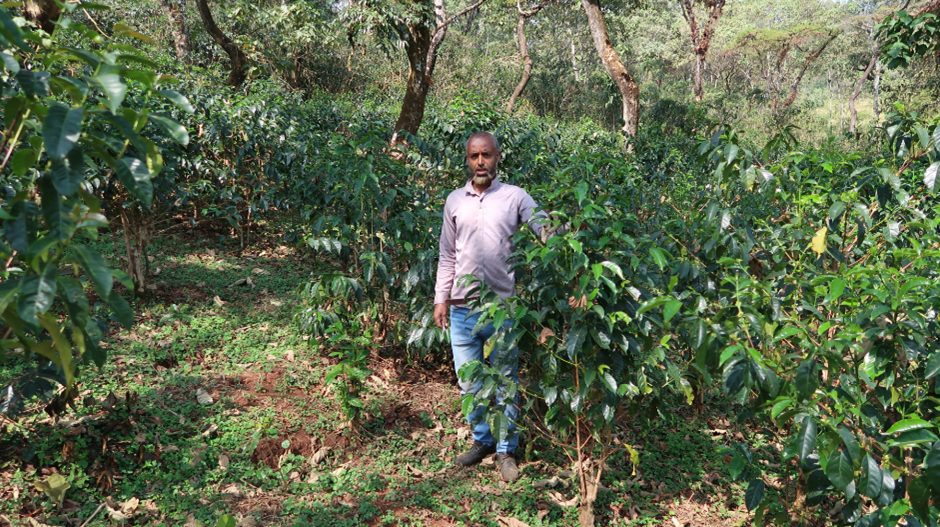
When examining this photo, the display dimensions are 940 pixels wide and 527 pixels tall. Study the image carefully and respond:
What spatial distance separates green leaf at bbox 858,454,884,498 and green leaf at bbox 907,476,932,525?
8 centimetres

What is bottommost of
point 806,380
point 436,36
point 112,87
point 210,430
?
point 210,430

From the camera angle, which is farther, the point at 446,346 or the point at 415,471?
the point at 446,346

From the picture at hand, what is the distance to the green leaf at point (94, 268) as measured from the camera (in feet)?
4.11

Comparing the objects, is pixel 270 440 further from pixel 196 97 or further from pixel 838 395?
pixel 196 97

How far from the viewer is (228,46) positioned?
10.1 meters

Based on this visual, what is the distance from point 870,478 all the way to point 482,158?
2.10m

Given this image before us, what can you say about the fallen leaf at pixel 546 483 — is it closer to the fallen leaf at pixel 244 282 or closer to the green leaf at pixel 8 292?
the green leaf at pixel 8 292

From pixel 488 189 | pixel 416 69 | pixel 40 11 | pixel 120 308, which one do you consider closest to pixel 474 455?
pixel 488 189

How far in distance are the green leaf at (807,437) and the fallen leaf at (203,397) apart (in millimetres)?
3147

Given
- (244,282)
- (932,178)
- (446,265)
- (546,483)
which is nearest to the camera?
(932,178)

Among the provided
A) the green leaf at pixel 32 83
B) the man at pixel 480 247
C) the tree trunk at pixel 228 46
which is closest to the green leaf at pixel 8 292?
the green leaf at pixel 32 83

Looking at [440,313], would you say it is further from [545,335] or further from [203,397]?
[203,397]

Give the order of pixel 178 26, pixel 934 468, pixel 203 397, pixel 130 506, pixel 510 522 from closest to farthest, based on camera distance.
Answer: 1. pixel 934 468
2. pixel 130 506
3. pixel 510 522
4. pixel 203 397
5. pixel 178 26

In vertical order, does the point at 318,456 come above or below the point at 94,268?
below
